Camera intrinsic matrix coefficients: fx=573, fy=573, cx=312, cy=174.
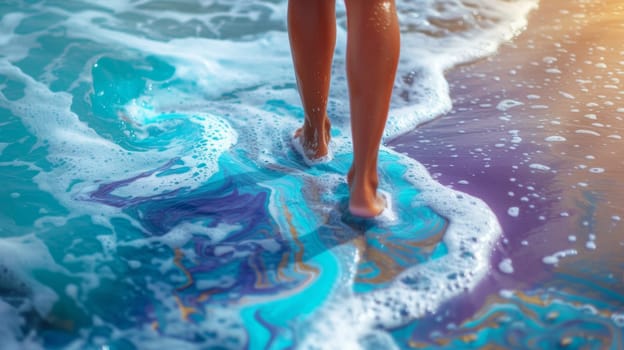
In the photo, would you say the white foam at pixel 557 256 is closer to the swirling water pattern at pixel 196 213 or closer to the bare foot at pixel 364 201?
the swirling water pattern at pixel 196 213

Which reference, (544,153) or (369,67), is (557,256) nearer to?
(544,153)

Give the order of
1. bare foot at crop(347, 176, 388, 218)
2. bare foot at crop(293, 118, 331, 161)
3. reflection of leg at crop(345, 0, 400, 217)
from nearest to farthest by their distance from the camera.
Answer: reflection of leg at crop(345, 0, 400, 217) < bare foot at crop(347, 176, 388, 218) < bare foot at crop(293, 118, 331, 161)

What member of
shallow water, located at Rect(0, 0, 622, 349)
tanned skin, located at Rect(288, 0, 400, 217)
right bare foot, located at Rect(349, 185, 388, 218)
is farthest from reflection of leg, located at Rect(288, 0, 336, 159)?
right bare foot, located at Rect(349, 185, 388, 218)

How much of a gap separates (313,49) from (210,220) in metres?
0.64

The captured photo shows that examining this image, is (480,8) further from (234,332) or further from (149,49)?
(234,332)

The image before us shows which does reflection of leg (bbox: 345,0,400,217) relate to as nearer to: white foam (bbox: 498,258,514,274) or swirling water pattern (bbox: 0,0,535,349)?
swirling water pattern (bbox: 0,0,535,349)

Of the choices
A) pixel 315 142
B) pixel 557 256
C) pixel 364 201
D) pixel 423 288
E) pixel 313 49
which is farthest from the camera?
pixel 315 142

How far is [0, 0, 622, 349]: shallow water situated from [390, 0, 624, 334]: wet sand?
4cm

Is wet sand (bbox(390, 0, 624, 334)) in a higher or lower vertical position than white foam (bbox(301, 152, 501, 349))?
higher

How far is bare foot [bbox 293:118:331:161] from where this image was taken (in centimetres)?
208

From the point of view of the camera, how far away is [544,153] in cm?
214

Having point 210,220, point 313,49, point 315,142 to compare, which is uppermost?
point 313,49

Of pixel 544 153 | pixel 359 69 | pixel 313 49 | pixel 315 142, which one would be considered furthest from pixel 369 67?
pixel 544 153

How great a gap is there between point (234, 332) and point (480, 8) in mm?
3175
